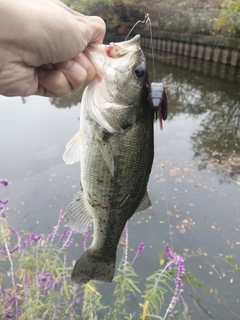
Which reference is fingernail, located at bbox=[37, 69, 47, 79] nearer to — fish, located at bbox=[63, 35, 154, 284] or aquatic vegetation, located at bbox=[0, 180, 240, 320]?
fish, located at bbox=[63, 35, 154, 284]

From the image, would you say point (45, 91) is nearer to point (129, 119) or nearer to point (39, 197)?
point (129, 119)

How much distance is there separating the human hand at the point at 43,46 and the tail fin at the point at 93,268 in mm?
924

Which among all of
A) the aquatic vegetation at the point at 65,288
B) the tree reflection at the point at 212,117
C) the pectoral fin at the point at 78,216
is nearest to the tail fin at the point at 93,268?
the pectoral fin at the point at 78,216

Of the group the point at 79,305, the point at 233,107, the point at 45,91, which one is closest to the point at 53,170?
the point at 79,305

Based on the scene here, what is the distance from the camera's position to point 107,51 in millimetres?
1626

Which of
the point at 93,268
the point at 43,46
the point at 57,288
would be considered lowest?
the point at 57,288

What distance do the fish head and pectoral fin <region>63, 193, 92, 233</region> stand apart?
0.60m

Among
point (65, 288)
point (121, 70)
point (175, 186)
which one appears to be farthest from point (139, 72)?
point (175, 186)

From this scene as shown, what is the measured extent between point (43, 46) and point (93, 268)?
1.19 m

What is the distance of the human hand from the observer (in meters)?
1.39

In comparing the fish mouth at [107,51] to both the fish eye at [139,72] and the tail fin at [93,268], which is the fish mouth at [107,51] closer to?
Result: the fish eye at [139,72]

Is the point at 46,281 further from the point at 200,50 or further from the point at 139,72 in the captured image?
the point at 200,50

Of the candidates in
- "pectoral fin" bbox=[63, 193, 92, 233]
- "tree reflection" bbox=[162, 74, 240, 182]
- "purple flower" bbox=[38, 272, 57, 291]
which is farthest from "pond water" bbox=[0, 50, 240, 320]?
"pectoral fin" bbox=[63, 193, 92, 233]

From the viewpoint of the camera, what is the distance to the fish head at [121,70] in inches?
64.4
